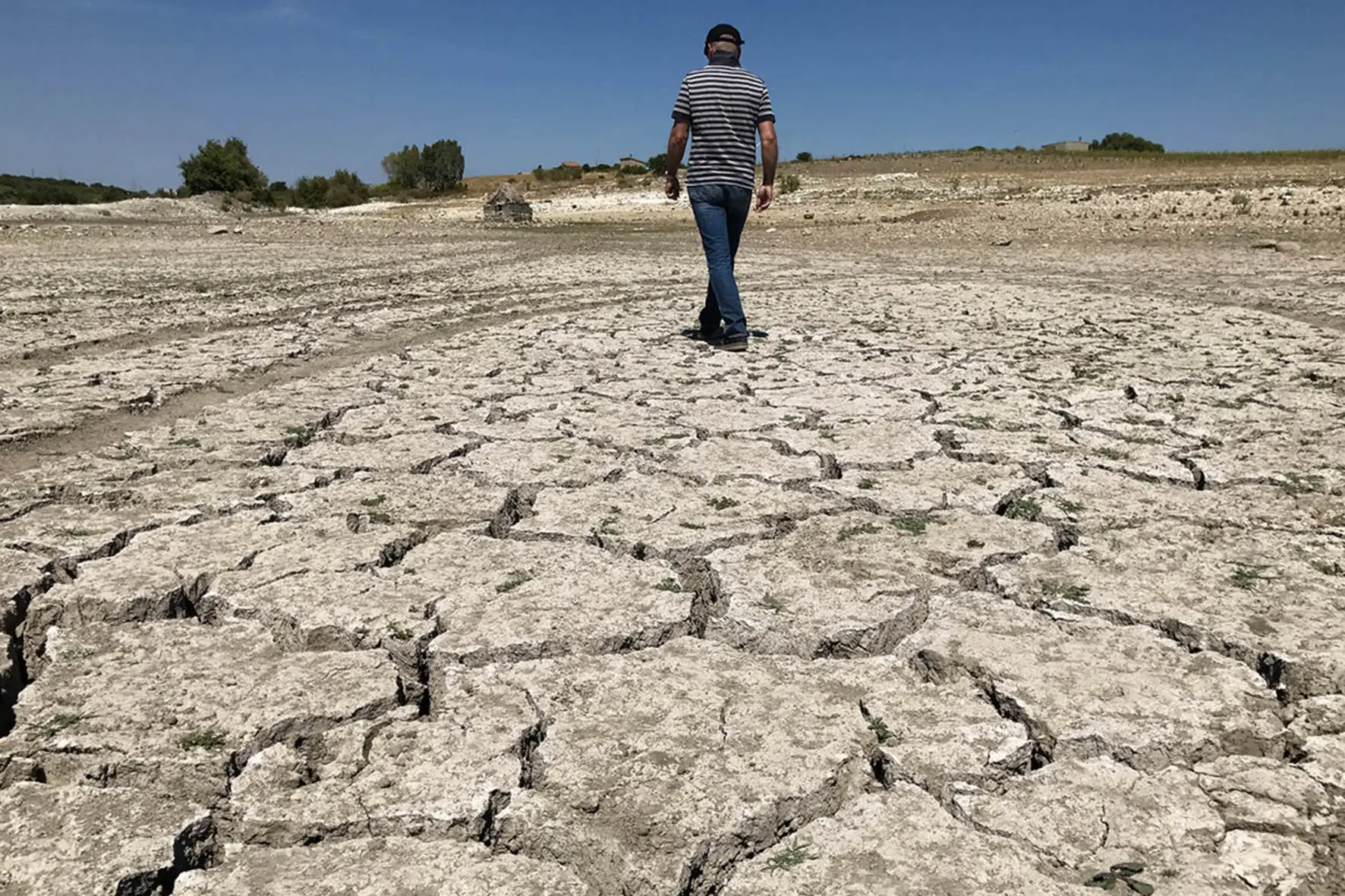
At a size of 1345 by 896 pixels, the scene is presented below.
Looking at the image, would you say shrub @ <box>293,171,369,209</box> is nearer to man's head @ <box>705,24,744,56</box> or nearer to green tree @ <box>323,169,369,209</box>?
green tree @ <box>323,169,369,209</box>

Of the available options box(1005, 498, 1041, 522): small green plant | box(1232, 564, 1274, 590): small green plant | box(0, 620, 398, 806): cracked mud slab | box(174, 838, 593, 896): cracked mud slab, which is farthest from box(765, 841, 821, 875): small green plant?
box(1005, 498, 1041, 522): small green plant

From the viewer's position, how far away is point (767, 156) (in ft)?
15.2

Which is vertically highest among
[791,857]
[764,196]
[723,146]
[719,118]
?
[719,118]

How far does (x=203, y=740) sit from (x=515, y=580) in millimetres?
659

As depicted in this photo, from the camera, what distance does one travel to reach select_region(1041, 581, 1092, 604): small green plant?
181 cm

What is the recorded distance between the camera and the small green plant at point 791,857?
116 cm

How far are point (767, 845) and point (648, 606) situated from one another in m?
0.65

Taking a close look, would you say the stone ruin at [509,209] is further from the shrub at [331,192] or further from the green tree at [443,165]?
the green tree at [443,165]

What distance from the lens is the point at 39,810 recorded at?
124 cm

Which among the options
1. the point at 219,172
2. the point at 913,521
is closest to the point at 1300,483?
the point at 913,521

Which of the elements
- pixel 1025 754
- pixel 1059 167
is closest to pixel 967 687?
pixel 1025 754

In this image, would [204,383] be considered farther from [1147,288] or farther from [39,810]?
[1147,288]

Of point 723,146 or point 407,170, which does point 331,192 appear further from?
point 723,146

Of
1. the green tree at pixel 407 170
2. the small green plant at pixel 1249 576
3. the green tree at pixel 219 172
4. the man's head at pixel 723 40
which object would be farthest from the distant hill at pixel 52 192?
the small green plant at pixel 1249 576
